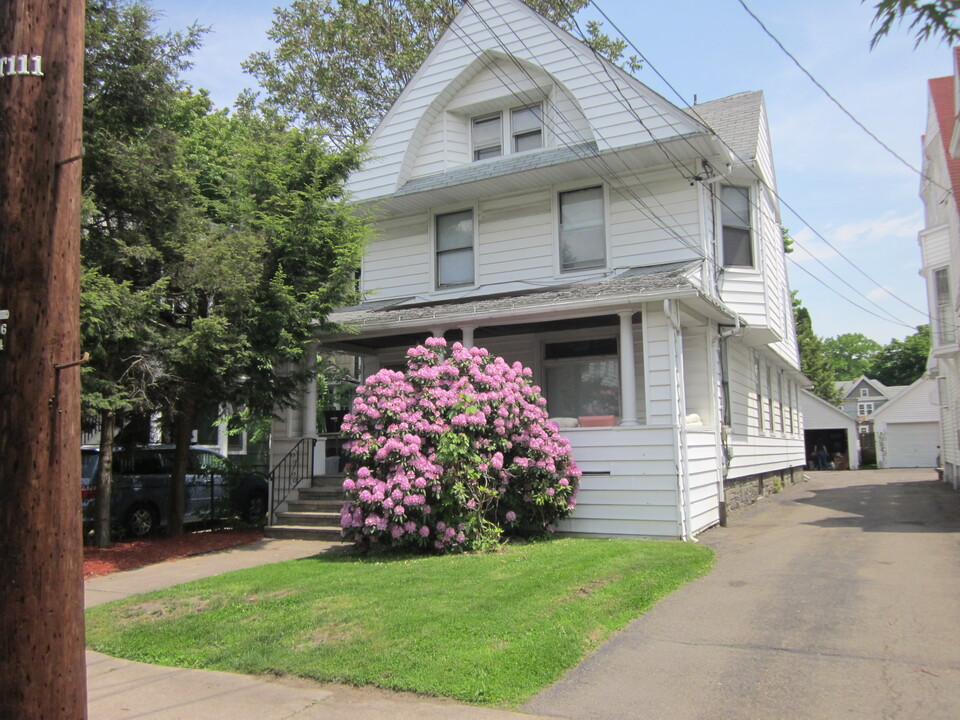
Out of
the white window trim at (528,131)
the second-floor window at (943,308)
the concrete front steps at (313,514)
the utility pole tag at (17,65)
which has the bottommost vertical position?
the concrete front steps at (313,514)

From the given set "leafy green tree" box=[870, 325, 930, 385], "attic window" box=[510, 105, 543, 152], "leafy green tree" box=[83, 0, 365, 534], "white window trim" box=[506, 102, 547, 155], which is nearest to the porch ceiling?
"leafy green tree" box=[83, 0, 365, 534]

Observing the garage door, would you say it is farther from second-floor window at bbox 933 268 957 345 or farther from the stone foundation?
the stone foundation

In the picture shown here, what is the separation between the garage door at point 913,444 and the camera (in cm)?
3859

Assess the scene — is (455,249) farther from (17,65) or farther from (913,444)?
(913,444)

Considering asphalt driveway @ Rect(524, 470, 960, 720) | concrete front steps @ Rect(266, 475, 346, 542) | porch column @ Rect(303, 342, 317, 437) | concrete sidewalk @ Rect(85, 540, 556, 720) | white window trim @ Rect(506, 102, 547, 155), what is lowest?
concrete sidewalk @ Rect(85, 540, 556, 720)

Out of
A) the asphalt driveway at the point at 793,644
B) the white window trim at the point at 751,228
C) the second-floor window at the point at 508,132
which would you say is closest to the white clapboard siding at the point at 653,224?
the white window trim at the point at 751,228

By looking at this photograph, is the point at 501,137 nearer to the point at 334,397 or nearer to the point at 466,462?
the point at 466,462

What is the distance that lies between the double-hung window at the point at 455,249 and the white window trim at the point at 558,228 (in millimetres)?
1860

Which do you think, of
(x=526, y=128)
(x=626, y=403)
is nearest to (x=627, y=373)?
(x=626, y=403)

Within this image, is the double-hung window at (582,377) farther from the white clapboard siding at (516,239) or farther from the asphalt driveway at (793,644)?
the asphalt driveway at (793,644)

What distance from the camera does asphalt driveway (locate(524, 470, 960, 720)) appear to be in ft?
14.6

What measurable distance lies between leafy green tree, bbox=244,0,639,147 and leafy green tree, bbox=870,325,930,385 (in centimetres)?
6738

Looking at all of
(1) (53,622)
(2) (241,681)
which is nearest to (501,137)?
(2) (241,681)

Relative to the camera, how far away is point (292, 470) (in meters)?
13.0
